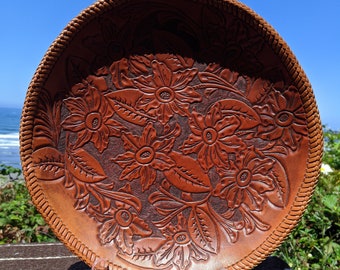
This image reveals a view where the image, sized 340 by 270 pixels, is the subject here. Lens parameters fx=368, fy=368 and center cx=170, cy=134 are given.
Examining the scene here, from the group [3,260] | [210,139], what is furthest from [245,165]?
[3,260]

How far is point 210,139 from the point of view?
1.04 m

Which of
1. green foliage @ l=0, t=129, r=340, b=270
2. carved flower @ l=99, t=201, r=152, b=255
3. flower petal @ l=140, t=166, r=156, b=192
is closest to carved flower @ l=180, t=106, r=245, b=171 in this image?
flower petal @ l=140, t=166, r=156, b=192

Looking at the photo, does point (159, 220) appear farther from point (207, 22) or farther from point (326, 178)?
point (326, 178)

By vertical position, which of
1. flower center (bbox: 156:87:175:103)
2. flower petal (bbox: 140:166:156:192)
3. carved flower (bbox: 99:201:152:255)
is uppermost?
flower center (bbox: 156:87:175:103)

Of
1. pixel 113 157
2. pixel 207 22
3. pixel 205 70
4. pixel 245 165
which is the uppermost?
pixel 207 22

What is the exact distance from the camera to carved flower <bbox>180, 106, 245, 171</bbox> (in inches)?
40.6

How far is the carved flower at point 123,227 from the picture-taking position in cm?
103

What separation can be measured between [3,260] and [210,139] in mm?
870

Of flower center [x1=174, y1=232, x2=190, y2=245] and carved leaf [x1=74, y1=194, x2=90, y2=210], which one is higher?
flower center [x1=174, y1=232, x2=190, y2=245]

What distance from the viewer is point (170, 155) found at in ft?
3.44

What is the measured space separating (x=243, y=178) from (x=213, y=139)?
0.46 ft

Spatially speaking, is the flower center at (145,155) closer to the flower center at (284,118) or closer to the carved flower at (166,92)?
the carved flower at (166,92)

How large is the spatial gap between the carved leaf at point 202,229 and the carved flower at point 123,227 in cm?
Answer: 12

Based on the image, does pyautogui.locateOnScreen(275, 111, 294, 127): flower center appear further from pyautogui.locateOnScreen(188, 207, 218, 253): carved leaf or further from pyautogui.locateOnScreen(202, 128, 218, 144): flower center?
pyautogui.locateOnScreen(188, 207, 218, 253): carved leaf
